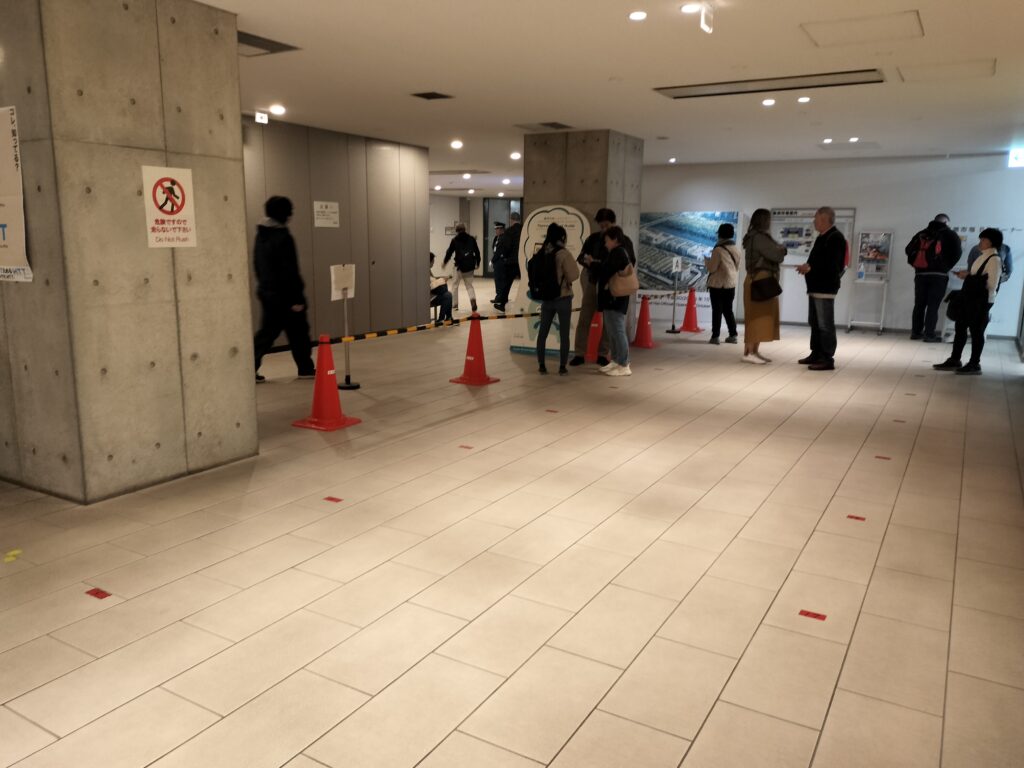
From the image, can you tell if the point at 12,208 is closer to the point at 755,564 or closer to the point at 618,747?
the point at 618,747

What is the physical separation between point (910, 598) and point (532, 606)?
1682 mm

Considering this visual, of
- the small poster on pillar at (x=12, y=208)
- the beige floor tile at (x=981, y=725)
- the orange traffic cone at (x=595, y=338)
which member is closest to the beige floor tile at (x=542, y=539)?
the beige floor tile at (x=981, y=725)

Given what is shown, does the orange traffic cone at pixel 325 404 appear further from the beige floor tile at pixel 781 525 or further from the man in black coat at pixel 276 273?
the beige floor tile at pixel 781 525

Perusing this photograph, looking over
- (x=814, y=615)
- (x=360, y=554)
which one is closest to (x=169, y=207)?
(x=360, y=554)

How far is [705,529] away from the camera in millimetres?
4035

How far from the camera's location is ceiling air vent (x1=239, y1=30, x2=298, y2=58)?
18.1 feet

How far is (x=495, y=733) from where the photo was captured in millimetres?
2342

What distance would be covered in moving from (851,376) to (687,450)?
4.09 metres

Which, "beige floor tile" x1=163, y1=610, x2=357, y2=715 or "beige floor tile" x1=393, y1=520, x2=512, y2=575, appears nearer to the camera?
"beige floor tile" x1=163, y1=610, x2=357, y2=715

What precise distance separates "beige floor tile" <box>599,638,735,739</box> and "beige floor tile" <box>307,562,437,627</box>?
41.6 inches

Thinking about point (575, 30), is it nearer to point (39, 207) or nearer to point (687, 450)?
point (687, 450)

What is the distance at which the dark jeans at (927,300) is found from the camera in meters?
11.3

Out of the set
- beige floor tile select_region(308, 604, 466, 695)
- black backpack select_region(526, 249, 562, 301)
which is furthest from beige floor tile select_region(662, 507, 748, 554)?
black backpack select_region(526, 249, 562, 301)

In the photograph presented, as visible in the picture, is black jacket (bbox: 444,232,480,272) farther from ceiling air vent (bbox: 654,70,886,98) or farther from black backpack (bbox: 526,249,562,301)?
ceiling air vent (bbox: 654,70,886,98)
